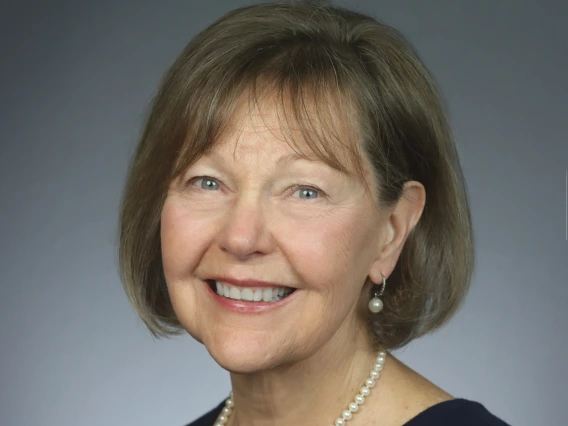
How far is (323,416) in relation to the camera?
2736 mm

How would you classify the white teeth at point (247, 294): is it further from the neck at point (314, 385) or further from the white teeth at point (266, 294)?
the neck at point (314, 385)

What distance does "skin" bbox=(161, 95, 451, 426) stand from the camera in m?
2.46

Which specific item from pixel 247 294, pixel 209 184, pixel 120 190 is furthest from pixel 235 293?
pixel 120 190

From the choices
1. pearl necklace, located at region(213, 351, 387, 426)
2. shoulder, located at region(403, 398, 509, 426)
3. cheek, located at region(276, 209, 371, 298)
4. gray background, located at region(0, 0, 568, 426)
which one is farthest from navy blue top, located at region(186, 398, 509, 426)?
gray background, located at region(0, 0, 568, 426)

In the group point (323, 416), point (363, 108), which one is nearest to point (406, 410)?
point (323, 416)

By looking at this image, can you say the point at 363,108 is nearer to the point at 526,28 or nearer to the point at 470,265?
the point at 470,265

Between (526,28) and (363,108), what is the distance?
77.4 inches

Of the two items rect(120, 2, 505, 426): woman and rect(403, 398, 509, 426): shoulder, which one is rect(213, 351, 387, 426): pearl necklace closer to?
rect(120, 2, 505, 426): woman

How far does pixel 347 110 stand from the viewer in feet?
8.21

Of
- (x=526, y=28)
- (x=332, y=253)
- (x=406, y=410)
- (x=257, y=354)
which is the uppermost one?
(x=526, y=28)

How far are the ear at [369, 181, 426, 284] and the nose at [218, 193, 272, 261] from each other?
36 centimetres

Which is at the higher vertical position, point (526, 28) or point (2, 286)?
point (526, 28)

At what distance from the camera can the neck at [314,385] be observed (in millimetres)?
2717

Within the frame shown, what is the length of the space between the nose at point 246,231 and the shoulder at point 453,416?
1.90 ft
